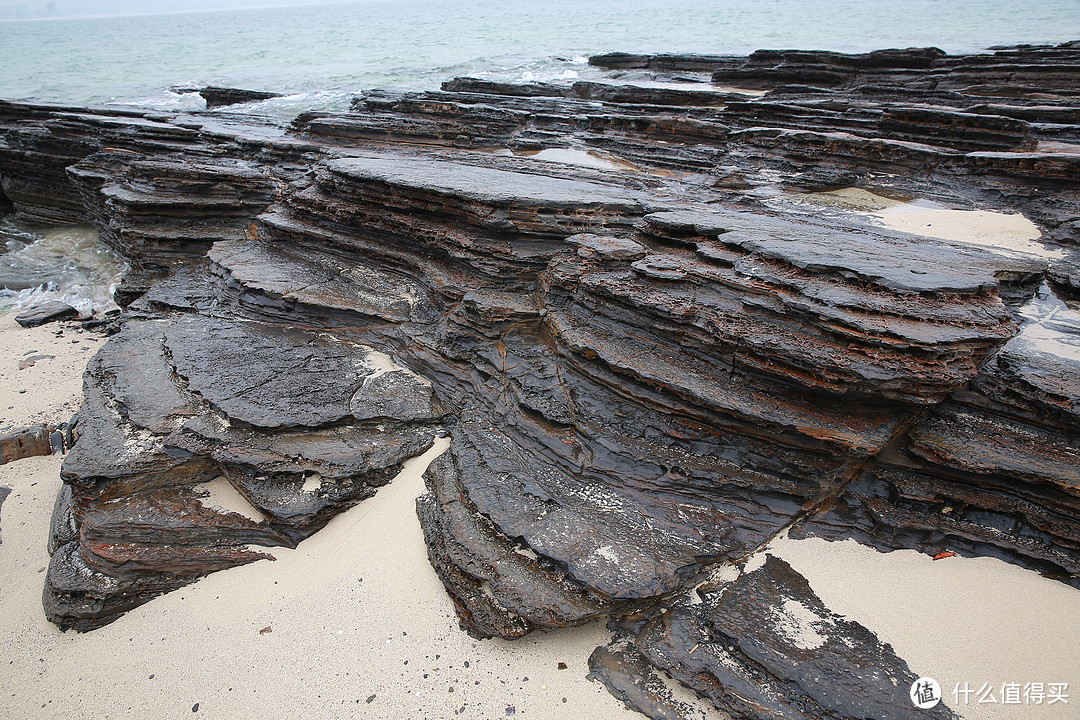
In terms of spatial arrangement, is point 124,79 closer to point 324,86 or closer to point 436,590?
point 324,86

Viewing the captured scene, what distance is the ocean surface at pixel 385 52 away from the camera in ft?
40.0

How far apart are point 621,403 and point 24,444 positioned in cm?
601

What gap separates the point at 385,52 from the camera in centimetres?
3544

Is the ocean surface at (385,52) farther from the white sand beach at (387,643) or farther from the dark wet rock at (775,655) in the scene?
the dark wet rock at (775,655)

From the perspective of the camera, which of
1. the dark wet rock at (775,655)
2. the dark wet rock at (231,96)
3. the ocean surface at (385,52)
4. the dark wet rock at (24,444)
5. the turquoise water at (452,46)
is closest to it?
the dark wet rock at (775,655)

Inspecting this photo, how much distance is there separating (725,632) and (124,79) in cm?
3740

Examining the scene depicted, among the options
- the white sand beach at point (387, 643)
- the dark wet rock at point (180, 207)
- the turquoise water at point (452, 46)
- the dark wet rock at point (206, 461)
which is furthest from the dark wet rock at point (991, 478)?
the turquoise water at point (452, 46)

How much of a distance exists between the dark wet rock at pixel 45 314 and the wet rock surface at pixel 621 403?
2.64 m

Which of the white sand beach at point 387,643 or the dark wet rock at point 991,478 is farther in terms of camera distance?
the dark wet rock at point 991,478

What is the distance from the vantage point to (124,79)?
28578 mm

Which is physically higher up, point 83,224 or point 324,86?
point 324,86

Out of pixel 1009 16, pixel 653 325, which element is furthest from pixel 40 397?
pixel 1009 16

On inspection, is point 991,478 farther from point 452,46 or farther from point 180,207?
point 452,46

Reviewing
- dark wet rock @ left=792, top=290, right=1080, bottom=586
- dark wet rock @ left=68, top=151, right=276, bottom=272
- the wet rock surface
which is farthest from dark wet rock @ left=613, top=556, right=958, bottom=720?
dark wet rock @ left=68, top=151, right=276, bottom=272
